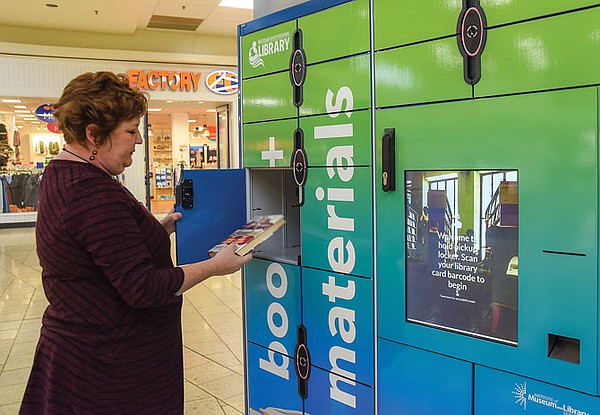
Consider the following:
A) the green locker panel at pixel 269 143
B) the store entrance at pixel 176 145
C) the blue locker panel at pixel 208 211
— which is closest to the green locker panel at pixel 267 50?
the green locker panel at pixel 269 143

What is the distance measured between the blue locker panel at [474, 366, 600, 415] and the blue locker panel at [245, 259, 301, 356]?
0.95 m

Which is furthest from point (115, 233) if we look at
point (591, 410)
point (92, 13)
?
point (92, 13)

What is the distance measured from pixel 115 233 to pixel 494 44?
48.4 inches

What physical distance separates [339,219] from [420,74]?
2.19 feet

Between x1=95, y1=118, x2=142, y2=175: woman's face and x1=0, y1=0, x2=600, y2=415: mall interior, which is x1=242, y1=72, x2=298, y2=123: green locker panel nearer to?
x1=0, y1=0, x2=600, y2=415: mall interior

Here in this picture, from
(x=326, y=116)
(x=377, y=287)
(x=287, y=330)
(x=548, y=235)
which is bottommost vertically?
(x=287, y=330)

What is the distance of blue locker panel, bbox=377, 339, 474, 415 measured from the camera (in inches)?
73.3

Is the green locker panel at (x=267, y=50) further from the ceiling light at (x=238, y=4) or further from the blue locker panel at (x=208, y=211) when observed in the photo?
the ceiling light at (x=238, y=4)

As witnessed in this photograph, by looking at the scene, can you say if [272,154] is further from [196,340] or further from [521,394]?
[196,340]

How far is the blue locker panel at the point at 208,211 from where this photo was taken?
95.3 inches

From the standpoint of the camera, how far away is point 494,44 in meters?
1.69

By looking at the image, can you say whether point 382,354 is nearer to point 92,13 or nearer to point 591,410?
point 591,410

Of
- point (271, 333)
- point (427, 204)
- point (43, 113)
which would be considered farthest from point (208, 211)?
point (43, 113)

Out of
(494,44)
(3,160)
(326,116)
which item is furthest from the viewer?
(3,160)
